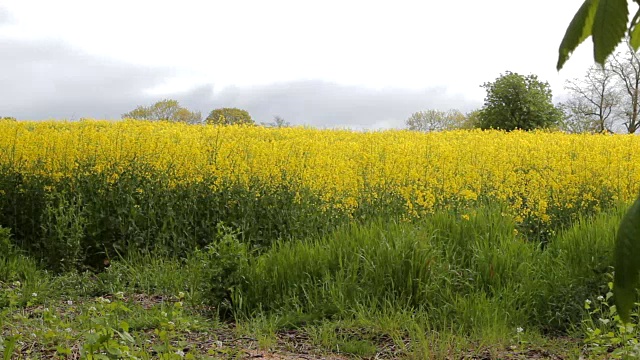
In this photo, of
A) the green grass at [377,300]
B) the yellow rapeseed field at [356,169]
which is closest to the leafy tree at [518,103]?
the yellow rapeseed field at [356,169]

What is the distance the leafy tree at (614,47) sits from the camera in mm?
495

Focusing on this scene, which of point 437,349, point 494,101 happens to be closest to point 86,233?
point 437,349

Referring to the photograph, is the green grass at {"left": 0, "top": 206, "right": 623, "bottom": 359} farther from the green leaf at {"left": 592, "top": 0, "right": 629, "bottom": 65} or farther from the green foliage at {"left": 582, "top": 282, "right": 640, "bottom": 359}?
the green leaf at {"left": 592, "top": 0, "right": 629, "bottom": 65}

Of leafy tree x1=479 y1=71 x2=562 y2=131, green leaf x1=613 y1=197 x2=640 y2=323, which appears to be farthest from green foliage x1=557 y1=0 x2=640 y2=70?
leafy tree x1=479 y1=71 x2=562 y2=131

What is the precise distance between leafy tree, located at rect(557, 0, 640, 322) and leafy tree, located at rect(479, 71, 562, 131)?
16.1 meters

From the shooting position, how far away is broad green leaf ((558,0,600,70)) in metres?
0.56

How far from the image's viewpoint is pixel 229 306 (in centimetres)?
435

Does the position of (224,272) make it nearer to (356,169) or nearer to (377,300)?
(377,300)

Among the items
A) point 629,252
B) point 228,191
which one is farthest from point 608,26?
point 228,191

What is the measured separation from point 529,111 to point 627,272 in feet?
54.3

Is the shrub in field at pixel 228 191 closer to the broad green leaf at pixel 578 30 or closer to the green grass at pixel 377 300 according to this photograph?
the green grass at pixel 377 300

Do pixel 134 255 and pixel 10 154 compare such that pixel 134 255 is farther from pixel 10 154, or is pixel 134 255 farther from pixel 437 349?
pixel 437 349

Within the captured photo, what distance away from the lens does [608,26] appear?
1.74 ft

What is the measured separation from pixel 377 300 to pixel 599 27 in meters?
3.69
